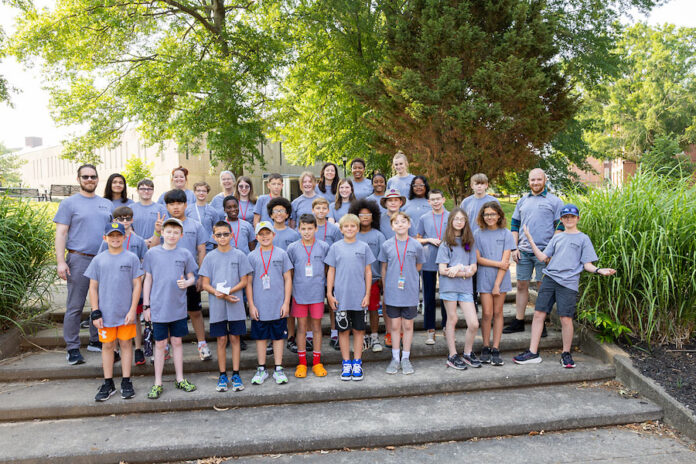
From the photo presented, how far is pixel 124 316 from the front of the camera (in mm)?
4254

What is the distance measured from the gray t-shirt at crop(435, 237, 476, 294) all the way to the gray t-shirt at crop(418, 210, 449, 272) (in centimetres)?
37

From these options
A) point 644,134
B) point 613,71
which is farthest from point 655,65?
point 613,71

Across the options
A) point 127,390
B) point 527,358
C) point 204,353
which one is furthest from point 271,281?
point 527,358

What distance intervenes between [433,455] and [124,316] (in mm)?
3194

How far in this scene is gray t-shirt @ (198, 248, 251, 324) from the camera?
14.5ft

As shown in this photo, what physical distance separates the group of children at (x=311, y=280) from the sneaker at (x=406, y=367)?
0.01 metres

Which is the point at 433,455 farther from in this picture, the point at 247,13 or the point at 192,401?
the point at 247,13

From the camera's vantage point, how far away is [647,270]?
4.84m

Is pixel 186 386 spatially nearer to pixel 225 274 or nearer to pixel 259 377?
pixel 259 377

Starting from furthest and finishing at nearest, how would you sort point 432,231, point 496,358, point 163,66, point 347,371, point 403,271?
point 163,66 < point 432,231 < point 496,358 < point 403,271 < point 347,371

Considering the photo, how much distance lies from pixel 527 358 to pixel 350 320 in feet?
7.04

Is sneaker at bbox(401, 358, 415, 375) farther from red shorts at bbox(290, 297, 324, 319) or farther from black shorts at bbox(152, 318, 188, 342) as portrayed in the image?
black shorts at bbox(152, 318, 188, 342)

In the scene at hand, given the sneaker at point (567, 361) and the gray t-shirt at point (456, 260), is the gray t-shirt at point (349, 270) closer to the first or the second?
the gray t-shirt at point (456, 260)

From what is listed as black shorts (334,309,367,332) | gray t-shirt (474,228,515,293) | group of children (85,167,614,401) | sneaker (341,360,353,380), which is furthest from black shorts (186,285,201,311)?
gray t-shirt (474,228,515,293)
